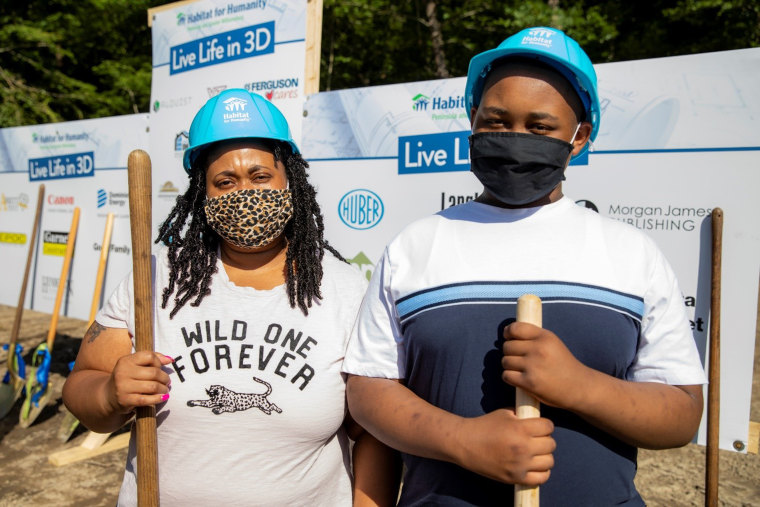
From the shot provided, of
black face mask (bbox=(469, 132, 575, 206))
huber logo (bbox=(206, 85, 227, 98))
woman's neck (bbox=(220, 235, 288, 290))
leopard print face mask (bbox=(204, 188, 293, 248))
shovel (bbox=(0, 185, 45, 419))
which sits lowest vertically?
shovel (bbox=(0, 185, 45, 419))

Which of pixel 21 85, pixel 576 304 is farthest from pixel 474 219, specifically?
pixel 21 85

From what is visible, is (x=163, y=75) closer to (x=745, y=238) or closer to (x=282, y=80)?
(x=282, y=80)

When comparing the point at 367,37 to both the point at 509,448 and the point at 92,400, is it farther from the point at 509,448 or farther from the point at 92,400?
the point at 509,448

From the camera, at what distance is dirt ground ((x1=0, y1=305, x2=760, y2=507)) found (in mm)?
3848

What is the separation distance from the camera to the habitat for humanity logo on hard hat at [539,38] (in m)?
1.39

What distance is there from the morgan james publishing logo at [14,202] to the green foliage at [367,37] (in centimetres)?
775

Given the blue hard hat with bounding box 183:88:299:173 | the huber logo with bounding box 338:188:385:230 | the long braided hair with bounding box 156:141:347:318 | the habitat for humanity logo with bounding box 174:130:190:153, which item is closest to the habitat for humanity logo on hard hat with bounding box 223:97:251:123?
the blue hard hat with bounding box 183:88:299:173

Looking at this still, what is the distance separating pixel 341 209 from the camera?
3639mm

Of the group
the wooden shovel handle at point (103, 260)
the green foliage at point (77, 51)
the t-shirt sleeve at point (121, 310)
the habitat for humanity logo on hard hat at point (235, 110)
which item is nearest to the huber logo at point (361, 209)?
the habitat for humanity logo on hard hat at point (235, 110)

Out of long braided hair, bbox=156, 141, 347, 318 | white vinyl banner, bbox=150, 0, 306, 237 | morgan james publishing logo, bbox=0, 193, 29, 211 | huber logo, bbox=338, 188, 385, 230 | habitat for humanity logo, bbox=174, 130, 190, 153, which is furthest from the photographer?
morgan james publishing logo, bbox=0, 193, 29, 211

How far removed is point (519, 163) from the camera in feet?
4.70

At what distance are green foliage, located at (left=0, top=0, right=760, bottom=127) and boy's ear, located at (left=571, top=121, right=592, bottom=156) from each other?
9280 millimetres

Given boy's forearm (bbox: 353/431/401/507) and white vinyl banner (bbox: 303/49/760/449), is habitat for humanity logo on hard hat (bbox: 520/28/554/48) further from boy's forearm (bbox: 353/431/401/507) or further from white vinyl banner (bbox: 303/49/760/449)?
white vinyl banner (bbox: 303/49/760/449)

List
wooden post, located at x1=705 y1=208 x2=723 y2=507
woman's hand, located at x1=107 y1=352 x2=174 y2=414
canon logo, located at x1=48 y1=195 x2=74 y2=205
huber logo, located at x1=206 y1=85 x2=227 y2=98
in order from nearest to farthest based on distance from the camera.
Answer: woman's hand, located at x1=107 y1=352 x2=174 y2=414
wooden post, located at x1=705 y1=208 x2=723 y2=507
huber logo, located at x1=206 y1=85 x2=227 y2=98
canon logo, located at x1=48 y1=195 x2=74 y2=205
